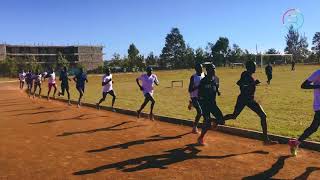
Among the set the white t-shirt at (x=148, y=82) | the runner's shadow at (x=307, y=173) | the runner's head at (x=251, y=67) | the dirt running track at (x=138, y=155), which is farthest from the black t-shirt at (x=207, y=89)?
the white t-shirt at (x=148, y=82)

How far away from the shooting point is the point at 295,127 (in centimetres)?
1293

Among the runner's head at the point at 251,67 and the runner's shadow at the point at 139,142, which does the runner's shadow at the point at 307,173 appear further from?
the runner's shadow at the point at 139,142

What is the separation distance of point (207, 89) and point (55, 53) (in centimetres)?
13296

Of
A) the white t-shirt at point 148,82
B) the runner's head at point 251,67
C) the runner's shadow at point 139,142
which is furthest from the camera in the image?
the white t-shirt at point 148,82

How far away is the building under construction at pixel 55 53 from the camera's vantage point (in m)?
131

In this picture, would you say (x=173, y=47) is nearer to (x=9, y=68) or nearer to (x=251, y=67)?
(x=9, y=68)

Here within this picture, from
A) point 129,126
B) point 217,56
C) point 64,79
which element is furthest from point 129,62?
point 129,126

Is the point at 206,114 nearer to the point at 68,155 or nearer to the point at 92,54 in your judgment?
the point at 68,155

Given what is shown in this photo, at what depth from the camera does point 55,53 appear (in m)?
140

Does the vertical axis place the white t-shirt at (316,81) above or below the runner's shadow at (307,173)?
above

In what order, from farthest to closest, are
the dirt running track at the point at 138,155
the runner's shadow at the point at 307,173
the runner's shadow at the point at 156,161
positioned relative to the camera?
1. the runner's shadow at the point at 156,161
2. the dirt running track at the point at 138,155
3. the runner's shadow at the point at 307,173

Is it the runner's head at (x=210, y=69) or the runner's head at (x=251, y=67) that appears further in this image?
the runner's head at (x=210, y=69)

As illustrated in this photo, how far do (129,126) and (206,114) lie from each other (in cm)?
438

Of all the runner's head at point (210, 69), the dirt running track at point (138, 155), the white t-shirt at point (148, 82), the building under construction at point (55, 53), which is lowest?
the dirt running track at point (138, 155)
